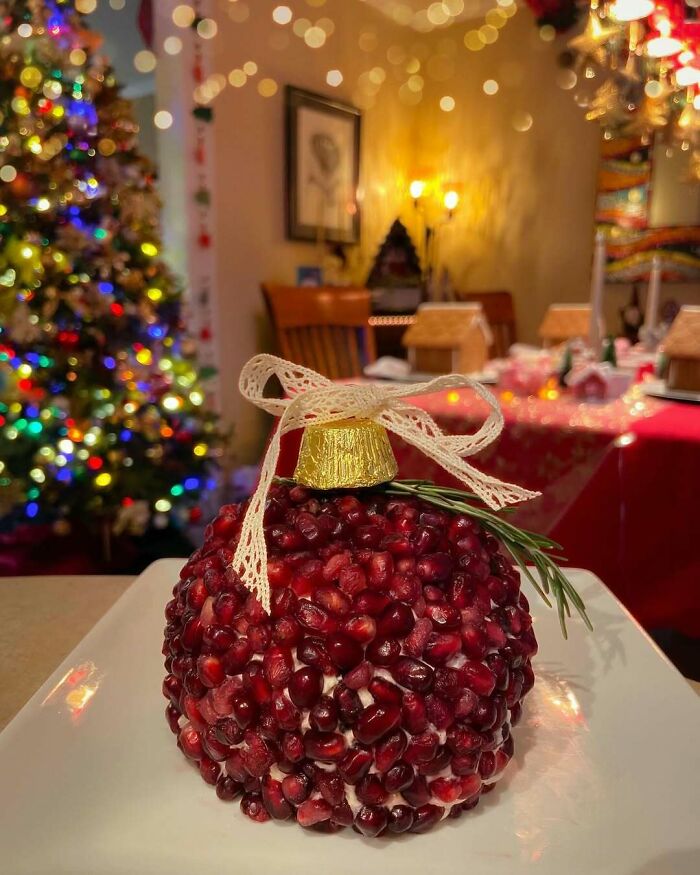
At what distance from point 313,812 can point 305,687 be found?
2.4 inches

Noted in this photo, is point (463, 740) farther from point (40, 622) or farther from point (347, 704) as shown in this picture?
point (40, 622)

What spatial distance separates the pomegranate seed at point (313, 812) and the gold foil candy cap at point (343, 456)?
0.55 ft

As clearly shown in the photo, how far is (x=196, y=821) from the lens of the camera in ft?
1.07

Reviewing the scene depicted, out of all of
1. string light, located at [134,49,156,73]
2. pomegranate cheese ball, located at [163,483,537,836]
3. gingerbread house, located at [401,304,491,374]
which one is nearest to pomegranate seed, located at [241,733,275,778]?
pomegranate cheese ball, located at [163,483,537,836]

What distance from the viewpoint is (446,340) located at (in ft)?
5.08

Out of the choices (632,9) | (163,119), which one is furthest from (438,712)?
(163,119)

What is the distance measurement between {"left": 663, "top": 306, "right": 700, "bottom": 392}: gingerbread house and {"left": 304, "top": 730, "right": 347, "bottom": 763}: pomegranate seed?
1.18 meters

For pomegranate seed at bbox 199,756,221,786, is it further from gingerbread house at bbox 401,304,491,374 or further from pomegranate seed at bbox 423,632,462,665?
gingerbread house at bbox 401,304,491,374

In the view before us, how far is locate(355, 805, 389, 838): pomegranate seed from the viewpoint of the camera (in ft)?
1.03

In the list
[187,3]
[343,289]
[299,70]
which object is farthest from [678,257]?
[187,3]

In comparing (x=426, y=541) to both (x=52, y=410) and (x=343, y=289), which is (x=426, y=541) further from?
(x=343, y=289)

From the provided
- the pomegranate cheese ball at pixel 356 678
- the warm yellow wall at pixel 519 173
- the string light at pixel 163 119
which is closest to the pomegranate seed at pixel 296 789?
the pomegranate cheese ball at pixel 356 678

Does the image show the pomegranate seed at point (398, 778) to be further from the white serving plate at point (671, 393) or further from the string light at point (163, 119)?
the string light at point (163, 119)

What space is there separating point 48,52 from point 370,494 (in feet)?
7.21
